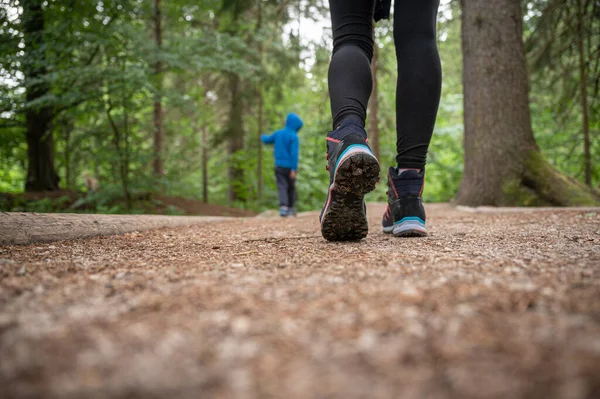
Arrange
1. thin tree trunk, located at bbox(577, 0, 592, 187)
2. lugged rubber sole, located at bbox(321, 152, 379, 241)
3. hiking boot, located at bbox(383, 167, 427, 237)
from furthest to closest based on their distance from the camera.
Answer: thin tree trunk, located at bbox(577, 0, 592, 187) → hiking boot, located at bbox(383, 167, 427, 237) → lugged rubber sole, located at bbox(321, 152, 379, 241)

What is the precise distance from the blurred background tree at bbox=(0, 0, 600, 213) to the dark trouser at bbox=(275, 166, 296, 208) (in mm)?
1952

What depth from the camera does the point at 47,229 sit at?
1844 mm

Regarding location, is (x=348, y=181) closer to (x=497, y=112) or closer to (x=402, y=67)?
(x=402, y=67)

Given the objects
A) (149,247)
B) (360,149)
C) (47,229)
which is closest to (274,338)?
(360,149)

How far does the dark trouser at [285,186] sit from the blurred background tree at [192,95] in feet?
6.40

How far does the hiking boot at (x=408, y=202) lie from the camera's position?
1.84 metres

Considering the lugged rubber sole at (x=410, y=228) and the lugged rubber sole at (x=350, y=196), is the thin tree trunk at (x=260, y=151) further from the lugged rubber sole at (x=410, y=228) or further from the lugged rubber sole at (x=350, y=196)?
the lugged rubber sole at (x=350, y=196)

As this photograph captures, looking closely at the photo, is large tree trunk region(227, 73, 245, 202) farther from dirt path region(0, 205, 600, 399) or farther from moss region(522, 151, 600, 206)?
dirt path region(0, 205, 600, 399)

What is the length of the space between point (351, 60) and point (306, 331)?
136 cm

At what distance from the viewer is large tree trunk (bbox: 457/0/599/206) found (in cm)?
424

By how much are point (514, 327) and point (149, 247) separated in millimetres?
1507

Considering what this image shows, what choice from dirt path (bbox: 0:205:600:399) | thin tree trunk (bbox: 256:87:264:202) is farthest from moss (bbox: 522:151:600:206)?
thin tree trunk (bbox: 256:87:264:202)

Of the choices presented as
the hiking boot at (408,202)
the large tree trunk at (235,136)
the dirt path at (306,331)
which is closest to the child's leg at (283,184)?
the large tree trunk at (235,136)

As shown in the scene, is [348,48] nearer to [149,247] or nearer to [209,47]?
[149,247]
